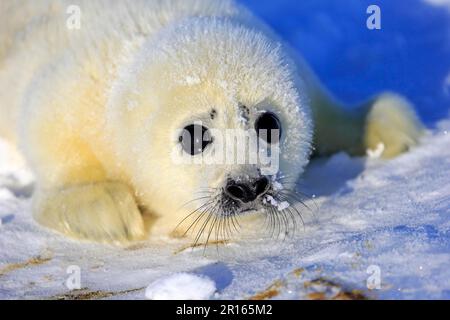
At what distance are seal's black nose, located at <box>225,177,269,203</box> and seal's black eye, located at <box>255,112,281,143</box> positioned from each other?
252mm

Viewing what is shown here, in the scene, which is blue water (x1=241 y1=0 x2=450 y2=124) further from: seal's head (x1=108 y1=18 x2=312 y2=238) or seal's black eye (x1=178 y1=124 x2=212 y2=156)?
seal's black eye (x1=178 y1=124 x2=212 y2=156)

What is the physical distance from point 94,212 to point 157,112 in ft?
1.86

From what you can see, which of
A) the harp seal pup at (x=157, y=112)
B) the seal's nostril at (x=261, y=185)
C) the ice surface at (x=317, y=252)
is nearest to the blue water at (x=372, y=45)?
the harp seal pup at (x=157, y=112)

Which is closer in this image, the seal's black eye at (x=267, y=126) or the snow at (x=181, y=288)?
the snow at (x=181, y=288)

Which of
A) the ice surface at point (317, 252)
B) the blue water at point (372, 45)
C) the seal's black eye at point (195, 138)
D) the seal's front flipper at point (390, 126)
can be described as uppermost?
the blue water at point (372, 45)

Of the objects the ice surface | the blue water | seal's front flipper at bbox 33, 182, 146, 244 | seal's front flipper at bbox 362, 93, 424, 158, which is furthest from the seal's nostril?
the blue water

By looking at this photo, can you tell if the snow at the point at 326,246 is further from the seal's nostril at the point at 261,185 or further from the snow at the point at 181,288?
the seal's nostril at the point at 261,185

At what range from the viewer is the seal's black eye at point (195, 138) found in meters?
3.18

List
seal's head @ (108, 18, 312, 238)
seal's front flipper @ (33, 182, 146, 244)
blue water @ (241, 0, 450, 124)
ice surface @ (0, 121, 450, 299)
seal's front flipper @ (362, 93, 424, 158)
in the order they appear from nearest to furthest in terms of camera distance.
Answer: ice surface @ (0, 121, 450, 299) → seal's head @ (108, 18, 312, 238) → seal's front flipper @ (33, 182, 146, 244) → seal's front flipper @ (362, 93, 424, 158) → blue water @ (241, 0, 450, 124)

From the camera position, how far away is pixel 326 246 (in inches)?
114

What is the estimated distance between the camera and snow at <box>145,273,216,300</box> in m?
2.49

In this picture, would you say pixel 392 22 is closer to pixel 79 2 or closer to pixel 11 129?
pixel 79 2

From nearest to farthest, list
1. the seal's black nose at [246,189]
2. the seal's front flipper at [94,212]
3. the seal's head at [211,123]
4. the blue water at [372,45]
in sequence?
the seal's black nose at [246,189], the seal's head at [211,123], the seal's front flipper at [94,212], the blue water at [372,45]
